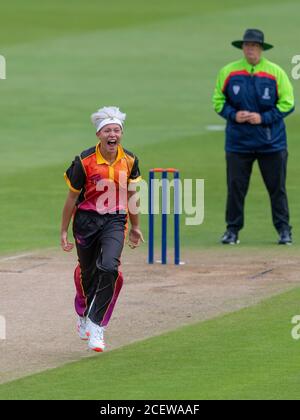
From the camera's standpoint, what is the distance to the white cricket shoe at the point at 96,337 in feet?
40.1

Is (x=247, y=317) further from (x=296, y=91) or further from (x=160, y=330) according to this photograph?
(x=296, y=91)

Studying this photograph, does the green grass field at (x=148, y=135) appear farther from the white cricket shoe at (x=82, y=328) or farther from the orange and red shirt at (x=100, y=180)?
the orange and red shirt at (x=100, y=180)

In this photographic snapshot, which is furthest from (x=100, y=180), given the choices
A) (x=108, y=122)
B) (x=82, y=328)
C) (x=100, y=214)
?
(x=82, y=328)

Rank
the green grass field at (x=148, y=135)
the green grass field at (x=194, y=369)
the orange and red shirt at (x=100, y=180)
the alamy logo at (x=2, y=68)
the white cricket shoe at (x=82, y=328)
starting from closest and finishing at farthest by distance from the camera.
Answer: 1. the green grass field at (x=194, y=369)
2. the green grass field at (x=148, y=135)
3. the orange and red shirt at (x=100, y=180)
4. the white cricket shoe at (x=82, y=328)
5. the alamy logo at (x=2, y=68)

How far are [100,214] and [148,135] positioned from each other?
46.1 ft

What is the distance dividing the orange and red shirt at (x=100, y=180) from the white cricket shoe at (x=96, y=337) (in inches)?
40.4

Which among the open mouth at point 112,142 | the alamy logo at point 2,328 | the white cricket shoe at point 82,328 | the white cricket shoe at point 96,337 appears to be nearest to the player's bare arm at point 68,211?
the open mouth at point 112,142

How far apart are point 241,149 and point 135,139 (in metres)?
8.40

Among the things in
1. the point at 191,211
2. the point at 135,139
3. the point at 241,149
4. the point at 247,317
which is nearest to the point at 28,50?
the point at 135,139

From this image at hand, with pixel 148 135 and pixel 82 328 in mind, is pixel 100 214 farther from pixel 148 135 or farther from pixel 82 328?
pixel 148 135

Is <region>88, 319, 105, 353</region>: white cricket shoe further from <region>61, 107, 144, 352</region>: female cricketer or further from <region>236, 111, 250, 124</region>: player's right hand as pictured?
<region>236, 111, 250, 124</region>: player's right hand

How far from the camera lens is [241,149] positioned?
17.8 metres

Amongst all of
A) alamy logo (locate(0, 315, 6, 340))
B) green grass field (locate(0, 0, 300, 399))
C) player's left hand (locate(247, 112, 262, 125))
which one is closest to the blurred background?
green grass field (locate(0, 0, 300, 399))

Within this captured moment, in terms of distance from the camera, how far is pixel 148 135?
87.4 ft
